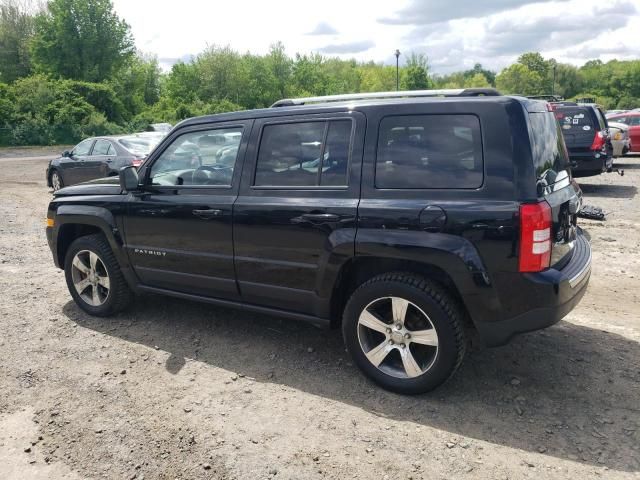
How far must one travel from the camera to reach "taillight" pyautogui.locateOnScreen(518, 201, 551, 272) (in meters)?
3.04

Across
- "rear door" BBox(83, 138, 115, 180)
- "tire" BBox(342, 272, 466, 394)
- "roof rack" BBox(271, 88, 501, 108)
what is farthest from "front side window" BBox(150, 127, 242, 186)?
"rear door" BBox(83, 138, 115, 180)

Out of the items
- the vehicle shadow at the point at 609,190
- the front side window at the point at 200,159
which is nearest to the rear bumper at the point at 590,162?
the vehicle shadow at the point at 609,190

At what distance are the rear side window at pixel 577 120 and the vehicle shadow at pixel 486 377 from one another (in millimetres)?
8423

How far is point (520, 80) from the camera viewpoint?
83.8m

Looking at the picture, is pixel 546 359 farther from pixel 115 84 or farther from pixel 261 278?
pixel 115 84

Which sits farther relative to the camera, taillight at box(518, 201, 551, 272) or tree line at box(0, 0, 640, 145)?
tree line at box(0, 0, 640, 145)

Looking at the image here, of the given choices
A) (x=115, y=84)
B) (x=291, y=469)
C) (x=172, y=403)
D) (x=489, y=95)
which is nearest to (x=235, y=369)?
(x=172, y=403)

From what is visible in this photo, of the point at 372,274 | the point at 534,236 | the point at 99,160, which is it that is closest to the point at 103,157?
the point at 99,160

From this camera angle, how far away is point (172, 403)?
11.7 feet

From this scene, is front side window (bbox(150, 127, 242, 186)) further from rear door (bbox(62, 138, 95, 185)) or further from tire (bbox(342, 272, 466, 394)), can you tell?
rear door (bbox(62, 138, 95, 185))

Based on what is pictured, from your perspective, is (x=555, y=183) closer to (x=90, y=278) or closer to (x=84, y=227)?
(x=90, y=278)

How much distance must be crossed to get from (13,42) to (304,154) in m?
55.4

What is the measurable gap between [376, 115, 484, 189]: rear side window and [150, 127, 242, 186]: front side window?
1236mm

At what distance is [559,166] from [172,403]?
9.91ft
